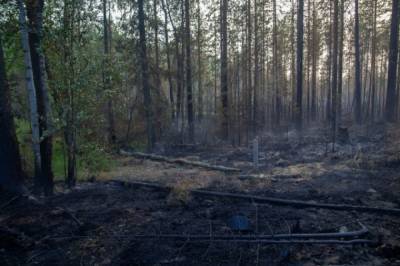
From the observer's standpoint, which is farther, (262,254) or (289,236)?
(289,236)

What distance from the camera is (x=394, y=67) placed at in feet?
52.7

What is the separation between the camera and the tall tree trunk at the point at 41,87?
5770mm

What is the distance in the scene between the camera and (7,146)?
5.76 m

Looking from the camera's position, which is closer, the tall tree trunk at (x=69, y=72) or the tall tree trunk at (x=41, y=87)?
the tall tree trunk at (x=41, y=87)

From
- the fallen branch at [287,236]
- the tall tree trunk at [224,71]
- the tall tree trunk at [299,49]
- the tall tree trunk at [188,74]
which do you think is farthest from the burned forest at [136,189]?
the tall tree trunk at [299,49]

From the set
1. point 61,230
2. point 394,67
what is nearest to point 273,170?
point 61,230

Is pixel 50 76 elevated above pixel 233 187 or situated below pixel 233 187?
above

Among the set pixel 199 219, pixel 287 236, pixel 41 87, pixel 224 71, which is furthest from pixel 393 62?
pixel 41 87

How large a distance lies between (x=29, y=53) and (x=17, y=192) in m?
2.73

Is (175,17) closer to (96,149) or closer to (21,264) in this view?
(96,149)

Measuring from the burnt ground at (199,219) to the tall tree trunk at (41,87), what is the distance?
0.63 meters

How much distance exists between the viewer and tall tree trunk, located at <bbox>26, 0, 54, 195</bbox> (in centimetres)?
577

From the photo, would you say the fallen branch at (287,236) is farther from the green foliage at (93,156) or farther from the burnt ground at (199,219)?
the green foliage at (93,156)

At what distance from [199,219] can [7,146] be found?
4.04 m
